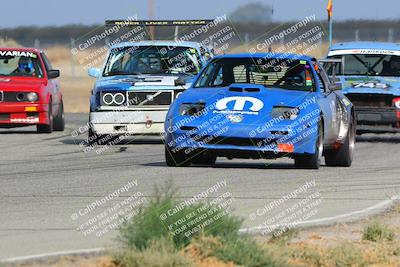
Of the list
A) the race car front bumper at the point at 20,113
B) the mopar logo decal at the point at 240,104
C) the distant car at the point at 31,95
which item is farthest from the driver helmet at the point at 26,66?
the mopar logo decal at the point at 240,104

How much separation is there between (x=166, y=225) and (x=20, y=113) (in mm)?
14784

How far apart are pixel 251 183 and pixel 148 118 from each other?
234 inches

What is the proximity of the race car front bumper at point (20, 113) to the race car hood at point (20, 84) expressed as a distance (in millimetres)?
292

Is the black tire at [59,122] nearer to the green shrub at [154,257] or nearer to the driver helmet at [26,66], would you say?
the driver helmet at [26,66]

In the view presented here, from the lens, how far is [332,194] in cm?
1284

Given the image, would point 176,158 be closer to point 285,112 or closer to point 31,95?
point 285,112

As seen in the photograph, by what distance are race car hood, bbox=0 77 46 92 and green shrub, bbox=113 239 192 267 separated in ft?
50.0

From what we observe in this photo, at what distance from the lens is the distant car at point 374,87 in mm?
21750

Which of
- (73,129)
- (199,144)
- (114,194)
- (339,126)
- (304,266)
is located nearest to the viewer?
(304,266)

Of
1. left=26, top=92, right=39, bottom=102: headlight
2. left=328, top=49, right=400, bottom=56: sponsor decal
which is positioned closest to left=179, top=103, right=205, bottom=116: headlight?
left=328, top=49, right=400, bottom=56: sponsor decal

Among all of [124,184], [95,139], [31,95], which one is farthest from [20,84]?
[124,184]

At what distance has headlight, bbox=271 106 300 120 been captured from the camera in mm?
14914

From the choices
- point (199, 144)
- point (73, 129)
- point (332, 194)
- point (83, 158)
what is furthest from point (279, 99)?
point (73, 129)

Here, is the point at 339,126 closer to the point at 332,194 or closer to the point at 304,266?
the point at 332,194
